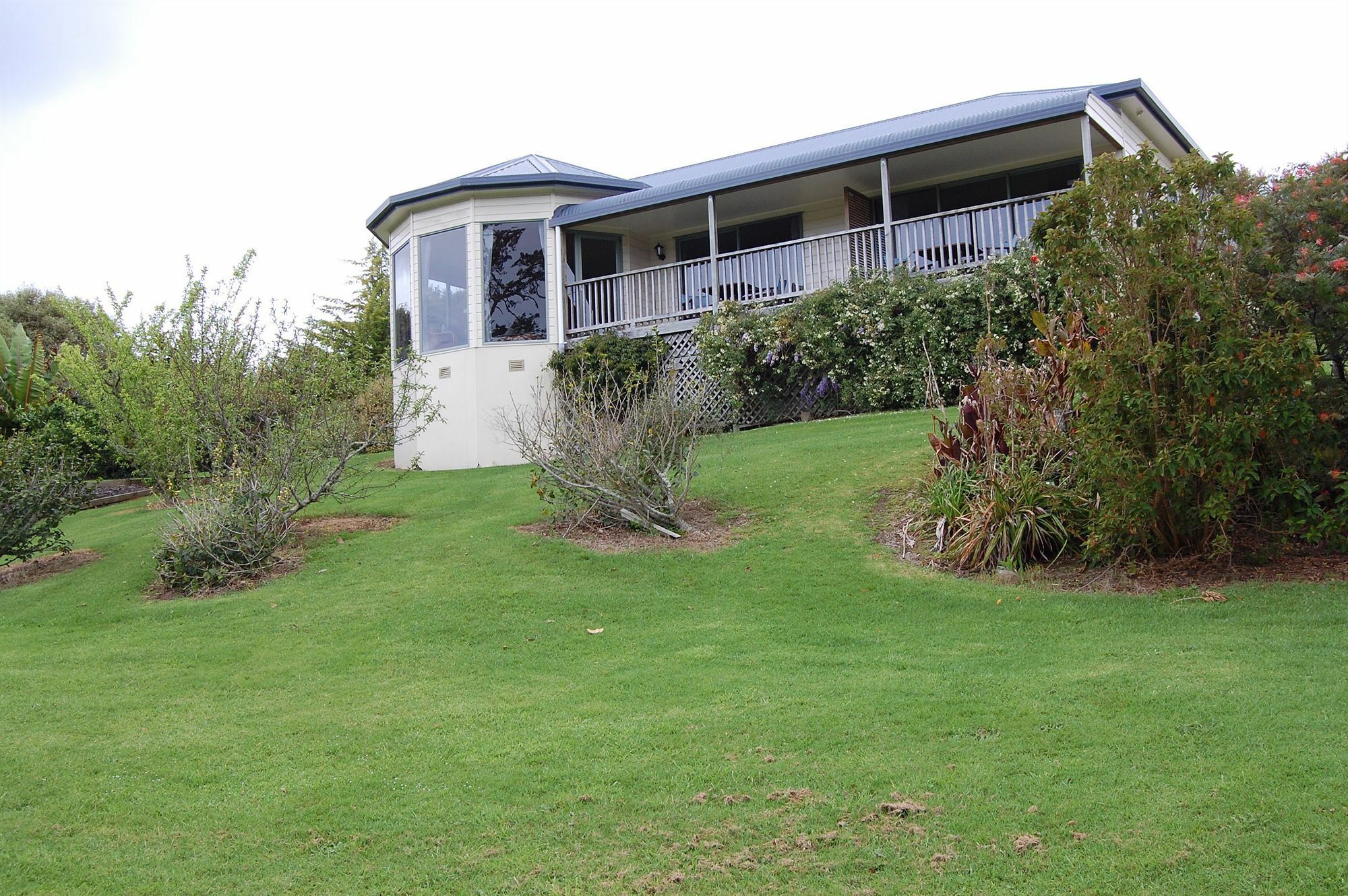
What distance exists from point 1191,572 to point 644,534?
193 inches

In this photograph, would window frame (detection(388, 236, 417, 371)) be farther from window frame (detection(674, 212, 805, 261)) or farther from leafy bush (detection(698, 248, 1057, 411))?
leafy bush (detection(698, 248, 1057, 411))

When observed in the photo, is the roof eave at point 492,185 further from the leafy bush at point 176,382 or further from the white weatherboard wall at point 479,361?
the leafy bush at point 176,382

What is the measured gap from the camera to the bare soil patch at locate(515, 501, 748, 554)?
997 centimetres

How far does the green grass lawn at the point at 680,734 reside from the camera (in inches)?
161

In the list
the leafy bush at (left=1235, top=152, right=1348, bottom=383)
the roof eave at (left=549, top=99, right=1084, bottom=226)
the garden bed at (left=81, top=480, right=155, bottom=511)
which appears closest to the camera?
the leafy bush at (left=1235, top=152, right=1348, bottom=383)

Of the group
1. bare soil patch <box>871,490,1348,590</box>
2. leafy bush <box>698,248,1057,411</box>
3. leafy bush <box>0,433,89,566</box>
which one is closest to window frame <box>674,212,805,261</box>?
leafy bush <box>698,248,1057,411</box>

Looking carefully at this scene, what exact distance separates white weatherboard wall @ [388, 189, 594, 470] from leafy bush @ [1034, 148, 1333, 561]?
1151 centimetres

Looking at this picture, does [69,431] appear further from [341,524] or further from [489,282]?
[341,524]

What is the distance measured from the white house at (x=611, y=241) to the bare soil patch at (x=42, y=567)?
6577 mm

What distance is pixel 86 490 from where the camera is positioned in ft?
42.8

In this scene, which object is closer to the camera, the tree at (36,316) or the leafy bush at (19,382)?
the leafy bush at (19,382)

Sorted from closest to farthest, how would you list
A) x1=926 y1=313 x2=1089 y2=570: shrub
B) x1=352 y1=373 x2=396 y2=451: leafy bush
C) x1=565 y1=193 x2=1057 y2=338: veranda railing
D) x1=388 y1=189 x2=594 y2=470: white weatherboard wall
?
x1=926 y1=313 x2=1089 y2=570: shrub, x1=352 y1=373 x2=396 y2=451: leafy bush, x1=565 y1=193 x2=1057 y2=338: veranda railing, x1=388 y1=189 x2=594 y2=470: white weatherboard wall

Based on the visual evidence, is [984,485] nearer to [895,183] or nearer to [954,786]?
[954,786]

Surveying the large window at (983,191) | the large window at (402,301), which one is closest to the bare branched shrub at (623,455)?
the large window at (983,191)
